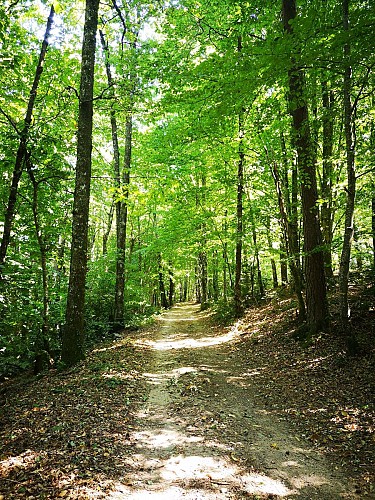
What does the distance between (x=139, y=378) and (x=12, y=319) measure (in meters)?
3.28

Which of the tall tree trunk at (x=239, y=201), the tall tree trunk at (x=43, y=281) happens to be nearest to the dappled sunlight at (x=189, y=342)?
the tall tree trunk at (x=239, y=201)

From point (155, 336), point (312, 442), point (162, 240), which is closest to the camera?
point (312, 442)

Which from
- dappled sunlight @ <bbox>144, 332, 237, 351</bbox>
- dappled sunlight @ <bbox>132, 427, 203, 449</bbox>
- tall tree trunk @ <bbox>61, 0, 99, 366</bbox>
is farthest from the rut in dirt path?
dappled sunlight @ <bbox>144, 332, 237, 351</bbox>

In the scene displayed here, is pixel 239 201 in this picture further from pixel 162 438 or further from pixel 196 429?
pixel 162 438

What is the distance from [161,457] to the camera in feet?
14.1

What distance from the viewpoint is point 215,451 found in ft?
14.5

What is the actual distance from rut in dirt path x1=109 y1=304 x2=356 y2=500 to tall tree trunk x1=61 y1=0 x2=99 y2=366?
2.24 metres

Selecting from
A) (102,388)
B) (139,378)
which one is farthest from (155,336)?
(102,388)

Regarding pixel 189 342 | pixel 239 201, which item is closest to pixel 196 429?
pixel 189 342

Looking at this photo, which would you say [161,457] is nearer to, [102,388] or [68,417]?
[68,417]

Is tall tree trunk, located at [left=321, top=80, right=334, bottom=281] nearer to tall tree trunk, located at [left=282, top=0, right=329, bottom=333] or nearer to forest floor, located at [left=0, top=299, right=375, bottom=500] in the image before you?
tall tree trunk, located at [left=282, top=0, right=329, bottom=333]

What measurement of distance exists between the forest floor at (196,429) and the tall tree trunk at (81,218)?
2.36ft

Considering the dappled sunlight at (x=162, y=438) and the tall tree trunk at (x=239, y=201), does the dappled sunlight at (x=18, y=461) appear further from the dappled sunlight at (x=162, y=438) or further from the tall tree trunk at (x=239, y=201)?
the tall tree trunk at (x=239, y=201)

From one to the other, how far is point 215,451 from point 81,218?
20.1 feet
